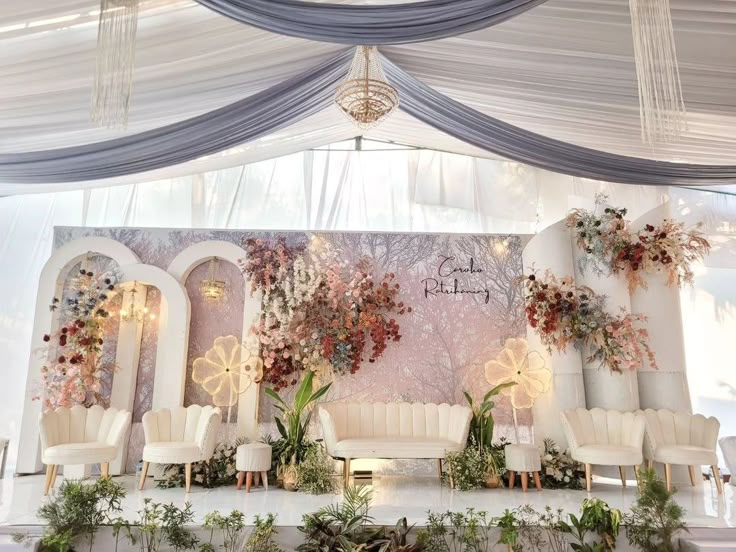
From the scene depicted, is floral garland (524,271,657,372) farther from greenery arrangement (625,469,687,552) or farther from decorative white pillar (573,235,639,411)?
greenery arrangement (625,469,687,552)

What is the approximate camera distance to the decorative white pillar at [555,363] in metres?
6.08

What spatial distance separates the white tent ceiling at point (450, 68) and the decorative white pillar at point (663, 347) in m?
1.55

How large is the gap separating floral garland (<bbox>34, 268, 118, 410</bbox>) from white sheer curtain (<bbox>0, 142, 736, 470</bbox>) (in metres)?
0.69

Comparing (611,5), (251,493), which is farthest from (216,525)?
(611,5)

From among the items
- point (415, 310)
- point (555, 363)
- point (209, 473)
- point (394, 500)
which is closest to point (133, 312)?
point (209, 473)

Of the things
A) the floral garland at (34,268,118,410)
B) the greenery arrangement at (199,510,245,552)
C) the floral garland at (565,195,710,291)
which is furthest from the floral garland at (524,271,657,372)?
the floral garland at (34,268,118,410)

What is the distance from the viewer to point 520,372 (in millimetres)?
6332

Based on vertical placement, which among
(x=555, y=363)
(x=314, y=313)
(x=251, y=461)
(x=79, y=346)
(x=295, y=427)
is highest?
(x=314, y=313)

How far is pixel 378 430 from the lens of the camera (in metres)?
6.30

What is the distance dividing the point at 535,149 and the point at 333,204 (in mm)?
3475

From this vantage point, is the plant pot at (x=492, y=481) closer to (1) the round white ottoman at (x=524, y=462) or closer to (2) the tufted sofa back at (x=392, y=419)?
(1) the round white ottoman at (x=524, y=462)

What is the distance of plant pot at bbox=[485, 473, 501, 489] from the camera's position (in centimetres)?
565

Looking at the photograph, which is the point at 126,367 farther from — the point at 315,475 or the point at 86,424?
the point at 315,475

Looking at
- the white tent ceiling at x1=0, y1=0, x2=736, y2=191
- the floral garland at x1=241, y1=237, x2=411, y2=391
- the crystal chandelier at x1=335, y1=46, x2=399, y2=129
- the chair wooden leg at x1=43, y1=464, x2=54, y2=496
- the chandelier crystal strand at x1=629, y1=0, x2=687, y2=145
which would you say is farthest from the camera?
the floral garland at x1=241, y1=237, x2=411, y2=391
